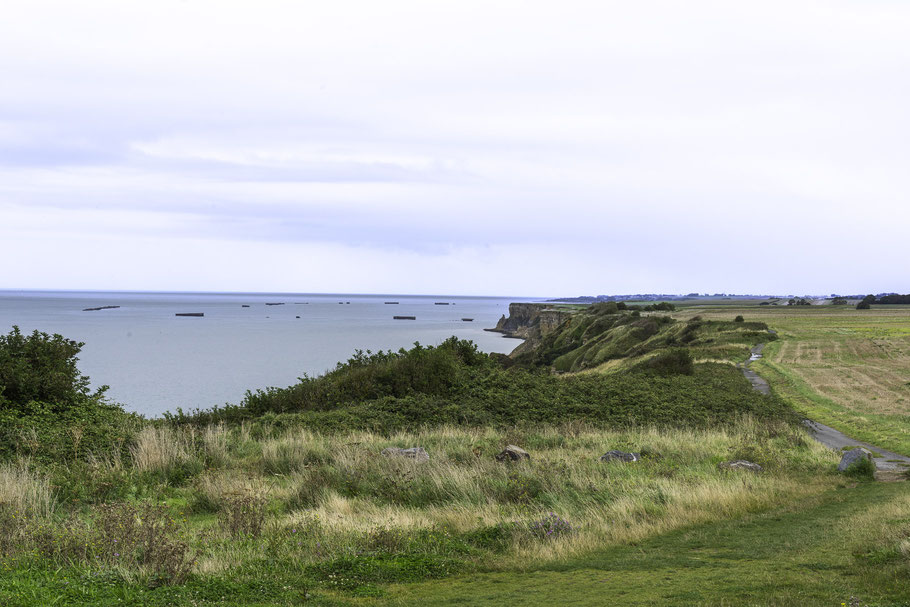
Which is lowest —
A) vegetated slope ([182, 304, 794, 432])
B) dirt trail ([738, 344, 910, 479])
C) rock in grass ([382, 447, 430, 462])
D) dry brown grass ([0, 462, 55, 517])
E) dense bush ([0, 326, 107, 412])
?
dirt trail ([738, 344, 910, 479])

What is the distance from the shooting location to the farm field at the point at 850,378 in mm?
24547

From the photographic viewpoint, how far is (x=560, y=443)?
62.3 ft

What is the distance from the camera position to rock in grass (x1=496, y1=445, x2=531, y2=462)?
15.2 meters

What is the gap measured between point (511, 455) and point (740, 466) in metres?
5.15

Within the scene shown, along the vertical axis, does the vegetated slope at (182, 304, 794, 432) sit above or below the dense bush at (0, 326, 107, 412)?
below

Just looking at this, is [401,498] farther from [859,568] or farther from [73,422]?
[73,422]

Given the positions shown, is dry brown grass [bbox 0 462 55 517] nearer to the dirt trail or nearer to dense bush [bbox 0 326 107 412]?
dense bush [bbox 0 326 107 412]

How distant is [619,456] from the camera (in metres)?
16.0

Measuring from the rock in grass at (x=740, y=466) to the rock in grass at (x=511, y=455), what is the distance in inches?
172

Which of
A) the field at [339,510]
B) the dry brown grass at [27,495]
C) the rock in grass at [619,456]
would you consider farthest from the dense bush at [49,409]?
the rock in grass at [619,456]

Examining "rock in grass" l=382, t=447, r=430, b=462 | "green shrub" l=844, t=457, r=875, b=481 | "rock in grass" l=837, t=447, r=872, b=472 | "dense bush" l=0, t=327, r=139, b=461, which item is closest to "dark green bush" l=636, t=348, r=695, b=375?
"rock in grass" l=837, t=447, r=872, b=472

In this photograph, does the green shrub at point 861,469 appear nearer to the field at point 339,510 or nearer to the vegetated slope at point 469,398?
the field at point 339,510

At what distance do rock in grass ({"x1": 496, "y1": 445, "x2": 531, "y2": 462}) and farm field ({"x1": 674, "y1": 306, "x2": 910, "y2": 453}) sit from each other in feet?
38.5

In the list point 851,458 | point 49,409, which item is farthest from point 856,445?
point 49,409
